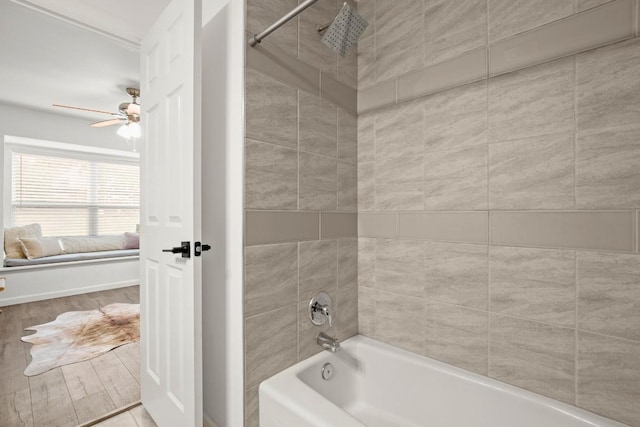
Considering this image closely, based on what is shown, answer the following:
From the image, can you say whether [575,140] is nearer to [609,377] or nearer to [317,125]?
[609,377]

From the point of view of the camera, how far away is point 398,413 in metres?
1.49

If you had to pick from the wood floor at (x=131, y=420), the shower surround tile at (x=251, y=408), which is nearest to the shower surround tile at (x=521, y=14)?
the shower surround tile at (x=251, y=408)

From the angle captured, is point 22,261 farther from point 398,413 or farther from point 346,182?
point 398,413

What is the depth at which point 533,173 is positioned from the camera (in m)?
1.21

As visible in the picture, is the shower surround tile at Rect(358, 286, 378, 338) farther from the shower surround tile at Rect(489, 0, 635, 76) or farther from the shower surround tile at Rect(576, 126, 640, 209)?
the shower surround tile at Rect(489, 0, 635, 76)

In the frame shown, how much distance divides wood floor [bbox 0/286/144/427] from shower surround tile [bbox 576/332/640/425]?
2.10 meters

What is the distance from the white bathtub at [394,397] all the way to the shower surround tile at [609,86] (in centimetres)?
106

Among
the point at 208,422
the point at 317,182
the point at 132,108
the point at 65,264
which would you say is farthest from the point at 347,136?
the point at 65,264

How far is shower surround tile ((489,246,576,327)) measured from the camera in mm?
1144

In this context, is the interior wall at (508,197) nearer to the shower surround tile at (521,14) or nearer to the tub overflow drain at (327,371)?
the shower surround tile at (521,14)

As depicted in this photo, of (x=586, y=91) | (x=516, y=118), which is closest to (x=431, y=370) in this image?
(x=516, y=118)

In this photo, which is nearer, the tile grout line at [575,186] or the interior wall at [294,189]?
the tile grout line at [575,186]

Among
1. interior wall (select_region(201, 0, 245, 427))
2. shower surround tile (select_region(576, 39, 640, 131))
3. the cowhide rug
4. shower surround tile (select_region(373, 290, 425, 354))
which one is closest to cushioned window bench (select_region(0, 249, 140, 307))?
the cowhide rug

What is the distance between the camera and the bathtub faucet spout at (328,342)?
151 cm
